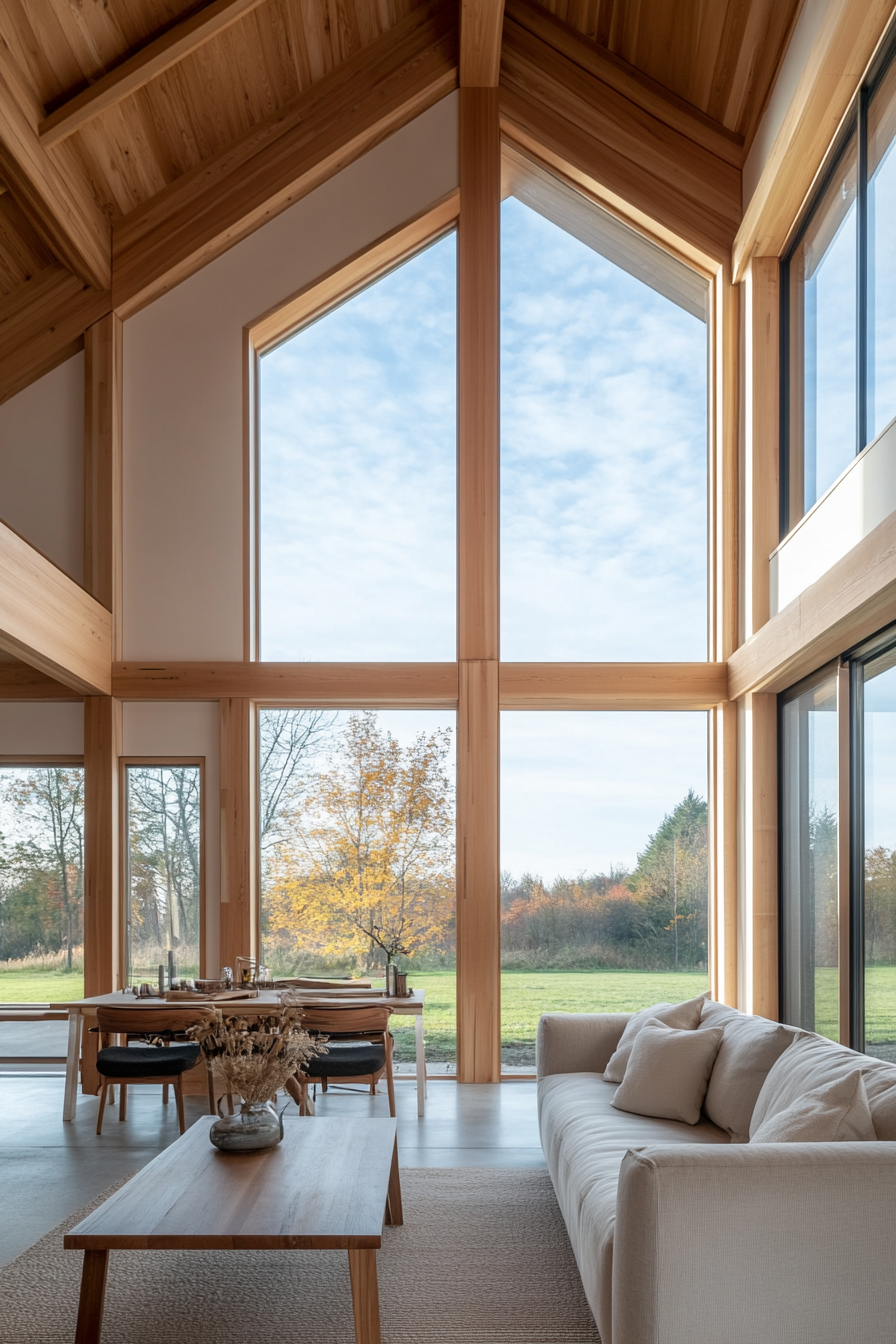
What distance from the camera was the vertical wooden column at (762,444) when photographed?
6.81 metres

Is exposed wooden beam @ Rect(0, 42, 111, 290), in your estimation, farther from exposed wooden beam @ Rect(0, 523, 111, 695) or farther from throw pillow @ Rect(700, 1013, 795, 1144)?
throw pillow @ Rect(700, 1013, 795, 1144)

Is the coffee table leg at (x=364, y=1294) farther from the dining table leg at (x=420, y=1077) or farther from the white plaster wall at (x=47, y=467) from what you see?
the white plaster wall at (x=47, y=467)

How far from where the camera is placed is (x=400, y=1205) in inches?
173

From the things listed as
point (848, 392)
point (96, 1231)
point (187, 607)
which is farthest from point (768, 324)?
point (96, 1231)

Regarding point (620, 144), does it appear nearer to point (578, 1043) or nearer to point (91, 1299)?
point (578, 1043)

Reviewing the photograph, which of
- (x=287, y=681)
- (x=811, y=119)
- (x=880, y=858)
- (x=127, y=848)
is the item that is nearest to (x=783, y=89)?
(x=811, y=119)

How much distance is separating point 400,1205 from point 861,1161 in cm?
220

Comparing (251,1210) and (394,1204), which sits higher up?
(251,1210)

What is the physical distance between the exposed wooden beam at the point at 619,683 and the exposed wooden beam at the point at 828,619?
41 cm

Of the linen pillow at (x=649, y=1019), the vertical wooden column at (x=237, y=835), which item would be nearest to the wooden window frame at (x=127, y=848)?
the vertical wooden column at (x=237, y=835)

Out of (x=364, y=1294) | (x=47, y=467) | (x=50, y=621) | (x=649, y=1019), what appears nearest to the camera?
Result: (x=364, y=1294)

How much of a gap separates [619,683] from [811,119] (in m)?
3.45

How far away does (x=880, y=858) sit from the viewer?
4941mm

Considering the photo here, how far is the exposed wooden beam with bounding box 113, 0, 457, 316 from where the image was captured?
755cm
